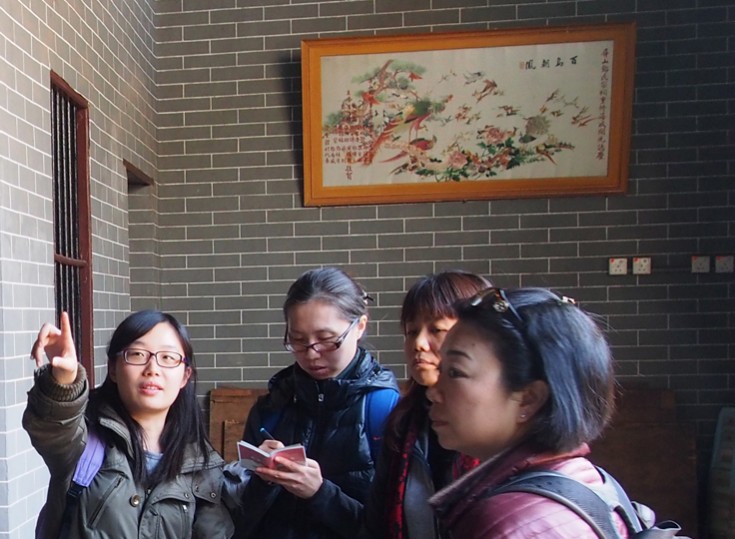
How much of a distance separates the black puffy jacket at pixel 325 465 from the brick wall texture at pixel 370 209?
2052mm

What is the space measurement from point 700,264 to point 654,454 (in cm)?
118

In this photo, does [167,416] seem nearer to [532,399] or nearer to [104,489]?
[104,489]

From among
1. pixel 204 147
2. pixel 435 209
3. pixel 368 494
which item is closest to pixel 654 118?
pixel 435 209

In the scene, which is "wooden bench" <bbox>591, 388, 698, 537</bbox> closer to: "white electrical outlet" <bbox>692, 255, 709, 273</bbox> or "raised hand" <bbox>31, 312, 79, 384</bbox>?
"white electrical outlet" <bbox>692, 255, 709, 273</bbox>

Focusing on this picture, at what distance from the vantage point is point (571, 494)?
2.40ft

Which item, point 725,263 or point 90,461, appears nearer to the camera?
point 90,461

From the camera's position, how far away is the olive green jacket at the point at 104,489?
1.24 metres

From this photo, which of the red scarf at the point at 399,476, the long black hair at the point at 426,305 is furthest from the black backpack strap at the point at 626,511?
the long black hair at the point at 426,305

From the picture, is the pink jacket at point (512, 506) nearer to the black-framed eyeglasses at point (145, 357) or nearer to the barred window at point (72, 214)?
the black-framed eyeglasses at point (145, 357)

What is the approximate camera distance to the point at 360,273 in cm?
380

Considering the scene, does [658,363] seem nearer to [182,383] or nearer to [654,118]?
[654,118]

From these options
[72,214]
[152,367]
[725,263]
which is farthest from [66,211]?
[725,263]

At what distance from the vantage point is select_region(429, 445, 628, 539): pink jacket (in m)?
0.69

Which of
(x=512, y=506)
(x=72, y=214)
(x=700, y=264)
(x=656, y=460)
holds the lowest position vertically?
(x=656, y=460)
